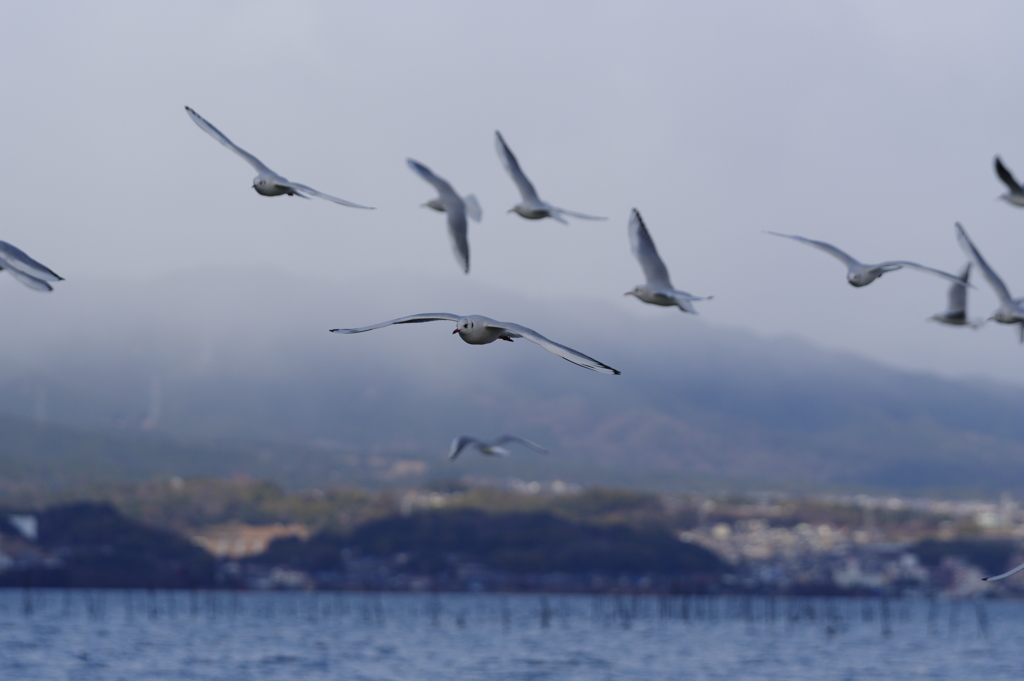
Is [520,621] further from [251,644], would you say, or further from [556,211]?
[556,211]

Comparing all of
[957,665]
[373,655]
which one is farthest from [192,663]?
[957,665]

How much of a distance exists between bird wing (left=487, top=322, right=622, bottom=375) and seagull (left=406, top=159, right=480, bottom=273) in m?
8.27

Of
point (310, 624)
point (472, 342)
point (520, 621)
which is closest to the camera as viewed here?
point (472, 342)

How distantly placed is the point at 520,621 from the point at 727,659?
73.1 metres

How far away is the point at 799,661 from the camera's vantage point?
11475cm

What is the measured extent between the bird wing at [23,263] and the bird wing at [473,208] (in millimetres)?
9865

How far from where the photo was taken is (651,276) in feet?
93.4

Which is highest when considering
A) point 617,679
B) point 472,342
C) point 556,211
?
point 556,211

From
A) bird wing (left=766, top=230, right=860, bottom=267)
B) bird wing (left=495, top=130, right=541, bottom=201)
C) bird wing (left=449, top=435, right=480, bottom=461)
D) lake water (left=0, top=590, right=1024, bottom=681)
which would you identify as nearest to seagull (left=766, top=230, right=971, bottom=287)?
bird wing (left=766, top=230, right=860, bottom=267)

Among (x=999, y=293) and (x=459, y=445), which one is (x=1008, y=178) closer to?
(x=999, y=293)

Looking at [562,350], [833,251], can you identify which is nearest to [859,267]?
[833,251]

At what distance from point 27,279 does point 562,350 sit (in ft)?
26.0

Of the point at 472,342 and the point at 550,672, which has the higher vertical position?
the point at 472,342

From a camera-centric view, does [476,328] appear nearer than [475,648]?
Yes
